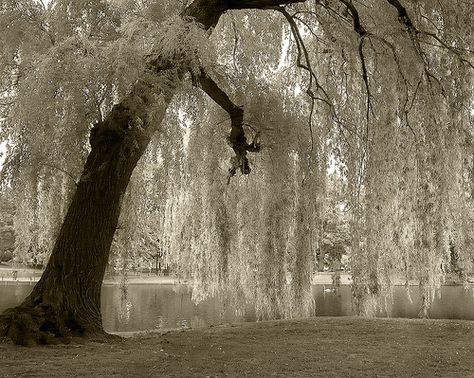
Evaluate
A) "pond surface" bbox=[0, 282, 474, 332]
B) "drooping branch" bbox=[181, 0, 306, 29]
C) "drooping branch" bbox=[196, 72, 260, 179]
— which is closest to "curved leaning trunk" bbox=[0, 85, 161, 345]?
"drooping branch" bbox=[196, 72, 260, 179]

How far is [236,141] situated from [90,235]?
2.49 metres

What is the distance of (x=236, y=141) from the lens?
721 cm

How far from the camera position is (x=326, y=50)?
23.4 feet

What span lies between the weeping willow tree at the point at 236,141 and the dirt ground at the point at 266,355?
1.91ft

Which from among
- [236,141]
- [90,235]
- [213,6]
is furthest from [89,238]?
[213,6]

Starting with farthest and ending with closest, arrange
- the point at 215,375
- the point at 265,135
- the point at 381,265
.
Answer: the point at 265,135, the point at 381,265, the point at 215,375

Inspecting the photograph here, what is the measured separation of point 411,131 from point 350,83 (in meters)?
2.02

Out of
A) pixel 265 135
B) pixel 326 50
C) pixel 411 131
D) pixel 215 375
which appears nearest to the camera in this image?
pixel 215 375

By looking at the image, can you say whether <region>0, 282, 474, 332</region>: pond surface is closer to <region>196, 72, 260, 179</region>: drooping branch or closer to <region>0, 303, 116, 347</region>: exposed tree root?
<region>196, 72, 260, 179</region>: drooping branch

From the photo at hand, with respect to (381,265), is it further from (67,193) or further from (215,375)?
(67,193)

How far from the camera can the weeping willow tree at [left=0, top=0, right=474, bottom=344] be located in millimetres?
5133

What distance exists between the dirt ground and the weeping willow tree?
1.91ft

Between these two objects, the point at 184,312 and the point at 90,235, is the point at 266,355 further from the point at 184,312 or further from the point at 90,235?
the point at 184,312

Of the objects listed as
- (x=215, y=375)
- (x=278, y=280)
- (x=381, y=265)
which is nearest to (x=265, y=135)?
(x=278, y=280)
